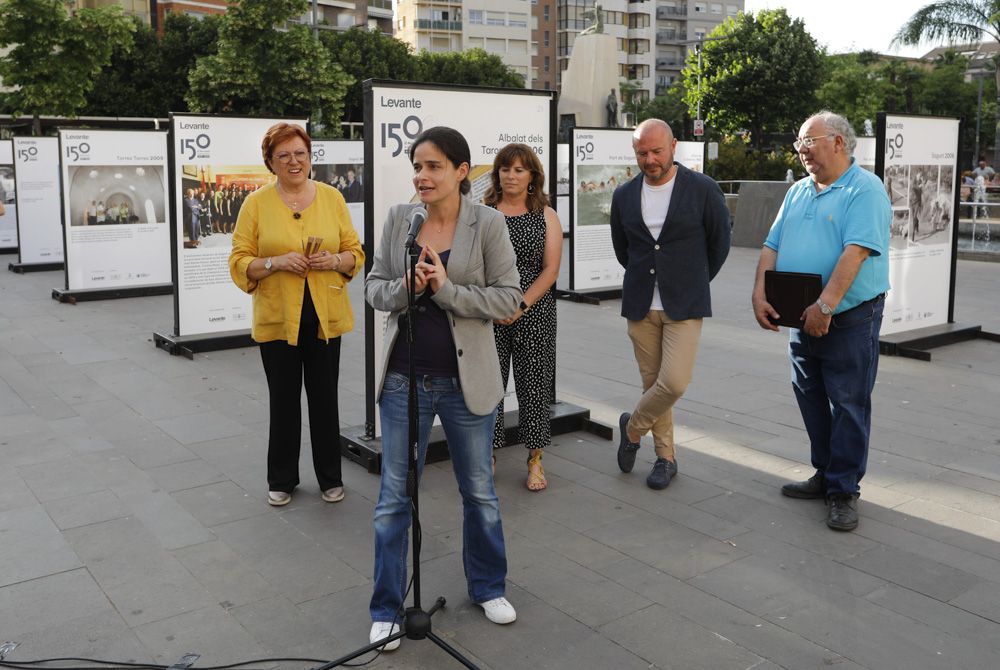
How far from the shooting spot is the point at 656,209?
5.25 m

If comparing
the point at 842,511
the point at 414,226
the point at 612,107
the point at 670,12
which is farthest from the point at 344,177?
the point at 670,12

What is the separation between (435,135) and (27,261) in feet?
51.8

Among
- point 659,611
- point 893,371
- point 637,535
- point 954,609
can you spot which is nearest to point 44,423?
point 637,535

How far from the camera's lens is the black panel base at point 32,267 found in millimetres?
17016

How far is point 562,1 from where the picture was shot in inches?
4491

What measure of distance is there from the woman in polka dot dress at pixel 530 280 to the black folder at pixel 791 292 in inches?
44.0

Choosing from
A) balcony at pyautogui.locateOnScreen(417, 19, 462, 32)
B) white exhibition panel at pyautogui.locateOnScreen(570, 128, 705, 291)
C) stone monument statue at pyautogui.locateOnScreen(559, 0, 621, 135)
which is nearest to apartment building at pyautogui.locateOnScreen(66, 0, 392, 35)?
balcony at pyautogui.locateOnScreen(417, 19, 462, 32)

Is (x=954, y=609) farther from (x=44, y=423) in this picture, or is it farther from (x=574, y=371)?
(x=44, y=423)

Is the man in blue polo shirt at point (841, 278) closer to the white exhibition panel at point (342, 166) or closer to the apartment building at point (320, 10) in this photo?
the white exhibition panel at point (342, 166)

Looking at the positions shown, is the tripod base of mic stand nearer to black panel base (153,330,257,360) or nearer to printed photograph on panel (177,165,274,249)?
black panel base (153,330,257,360)

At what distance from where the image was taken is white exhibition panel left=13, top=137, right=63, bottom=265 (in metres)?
16.5

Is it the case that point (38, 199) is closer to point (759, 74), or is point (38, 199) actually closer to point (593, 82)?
point (593, 82)

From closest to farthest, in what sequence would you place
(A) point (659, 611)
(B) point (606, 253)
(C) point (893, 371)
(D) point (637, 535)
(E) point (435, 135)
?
1. (E) point (435, 135)
2. (A) point (659, 611)
3. (D) point (637, 535)
4. (C) point (893, 371)
5. (B) point (606, 253)

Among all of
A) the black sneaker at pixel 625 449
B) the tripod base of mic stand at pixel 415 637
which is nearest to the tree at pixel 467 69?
the black sneaker at pixel 625 449
